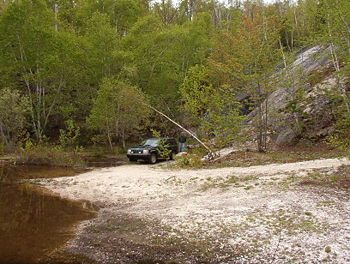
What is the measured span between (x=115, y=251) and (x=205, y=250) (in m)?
1.55

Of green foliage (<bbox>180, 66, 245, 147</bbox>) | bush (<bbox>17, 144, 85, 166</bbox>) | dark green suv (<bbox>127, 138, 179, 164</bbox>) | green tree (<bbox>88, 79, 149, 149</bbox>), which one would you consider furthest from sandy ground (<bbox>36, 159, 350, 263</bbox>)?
green tree (<bbox>88, 79, 149, 149</bbox>)

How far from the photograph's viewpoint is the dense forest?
14.8 metres

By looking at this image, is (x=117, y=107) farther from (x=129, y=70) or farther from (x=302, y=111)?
(x=302, y=111)

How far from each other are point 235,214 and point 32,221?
184 inches

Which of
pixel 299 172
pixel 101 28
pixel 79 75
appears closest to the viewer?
pixel 299 172

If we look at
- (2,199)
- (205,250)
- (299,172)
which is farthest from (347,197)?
(2,199)

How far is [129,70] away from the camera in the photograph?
81.0 ft

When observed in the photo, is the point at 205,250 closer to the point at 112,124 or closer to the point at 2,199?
the point at 2,199

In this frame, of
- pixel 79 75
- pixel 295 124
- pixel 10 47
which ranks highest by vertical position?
pixel 10 47

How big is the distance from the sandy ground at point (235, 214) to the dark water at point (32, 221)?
439 millimetres

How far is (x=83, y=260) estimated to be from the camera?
15.3 ft

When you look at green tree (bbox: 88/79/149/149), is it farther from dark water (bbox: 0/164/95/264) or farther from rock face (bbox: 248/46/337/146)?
dark water (bbox: 0/164/95/264)

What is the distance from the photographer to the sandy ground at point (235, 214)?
4785 mm

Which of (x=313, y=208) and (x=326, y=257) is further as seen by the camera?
(x=313, y=208)
